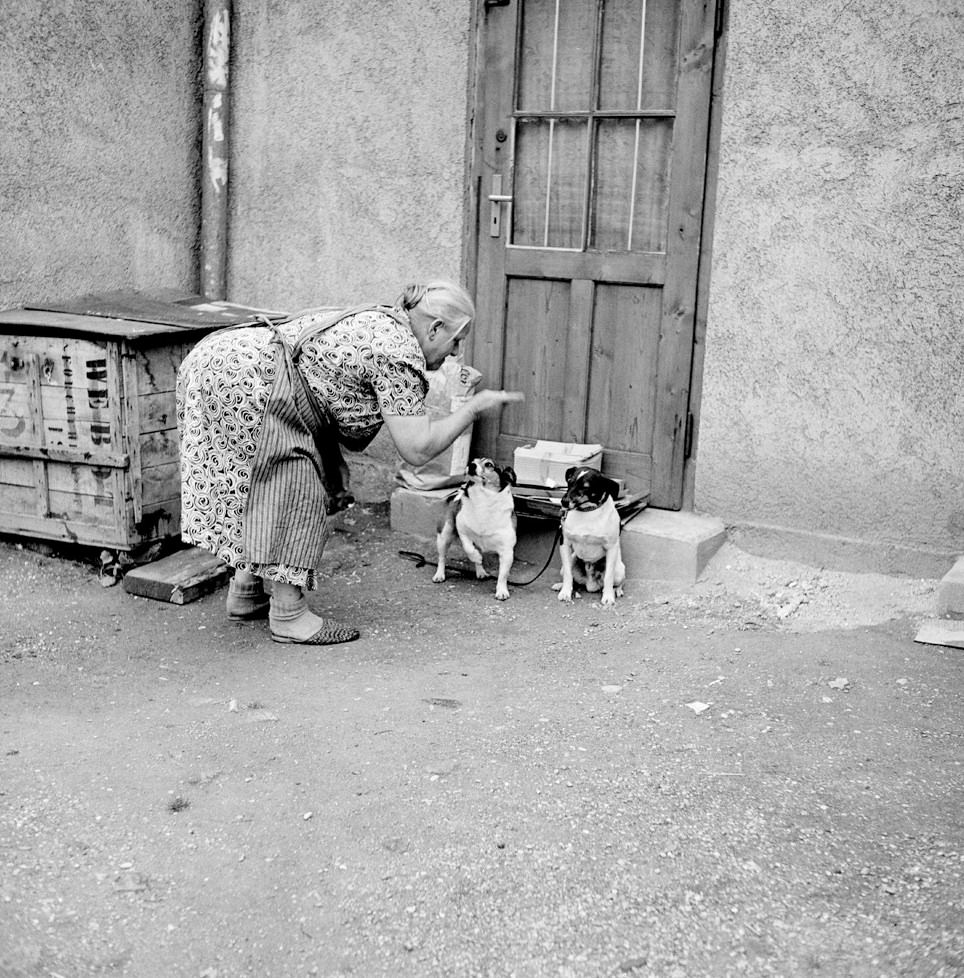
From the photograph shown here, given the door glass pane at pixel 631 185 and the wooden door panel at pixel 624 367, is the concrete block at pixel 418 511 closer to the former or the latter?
the wooden door panel at pixel 624 367

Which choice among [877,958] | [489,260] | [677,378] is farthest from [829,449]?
[877,958]

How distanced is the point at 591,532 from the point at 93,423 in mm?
2294

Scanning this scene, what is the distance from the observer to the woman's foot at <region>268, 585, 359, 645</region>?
4840 millimetres

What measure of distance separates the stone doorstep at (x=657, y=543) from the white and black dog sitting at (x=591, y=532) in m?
0.11

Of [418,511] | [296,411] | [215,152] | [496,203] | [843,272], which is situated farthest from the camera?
[215,152]

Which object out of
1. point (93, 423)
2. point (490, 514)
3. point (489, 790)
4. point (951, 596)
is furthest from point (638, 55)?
point (489, 790)

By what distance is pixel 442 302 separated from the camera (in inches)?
178

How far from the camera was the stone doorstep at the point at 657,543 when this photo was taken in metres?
5.56

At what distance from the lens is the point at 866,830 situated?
3.34 m

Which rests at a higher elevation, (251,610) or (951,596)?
(951,596)

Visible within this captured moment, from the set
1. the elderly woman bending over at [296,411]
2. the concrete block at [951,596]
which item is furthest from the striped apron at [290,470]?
the concrete block at [951,596]

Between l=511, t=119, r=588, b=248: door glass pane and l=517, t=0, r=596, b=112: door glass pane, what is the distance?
0.10 meters

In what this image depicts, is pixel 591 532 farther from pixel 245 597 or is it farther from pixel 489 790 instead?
pixel 489 790

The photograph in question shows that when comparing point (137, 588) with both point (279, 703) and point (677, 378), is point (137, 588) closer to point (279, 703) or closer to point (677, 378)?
point (279, 703)
